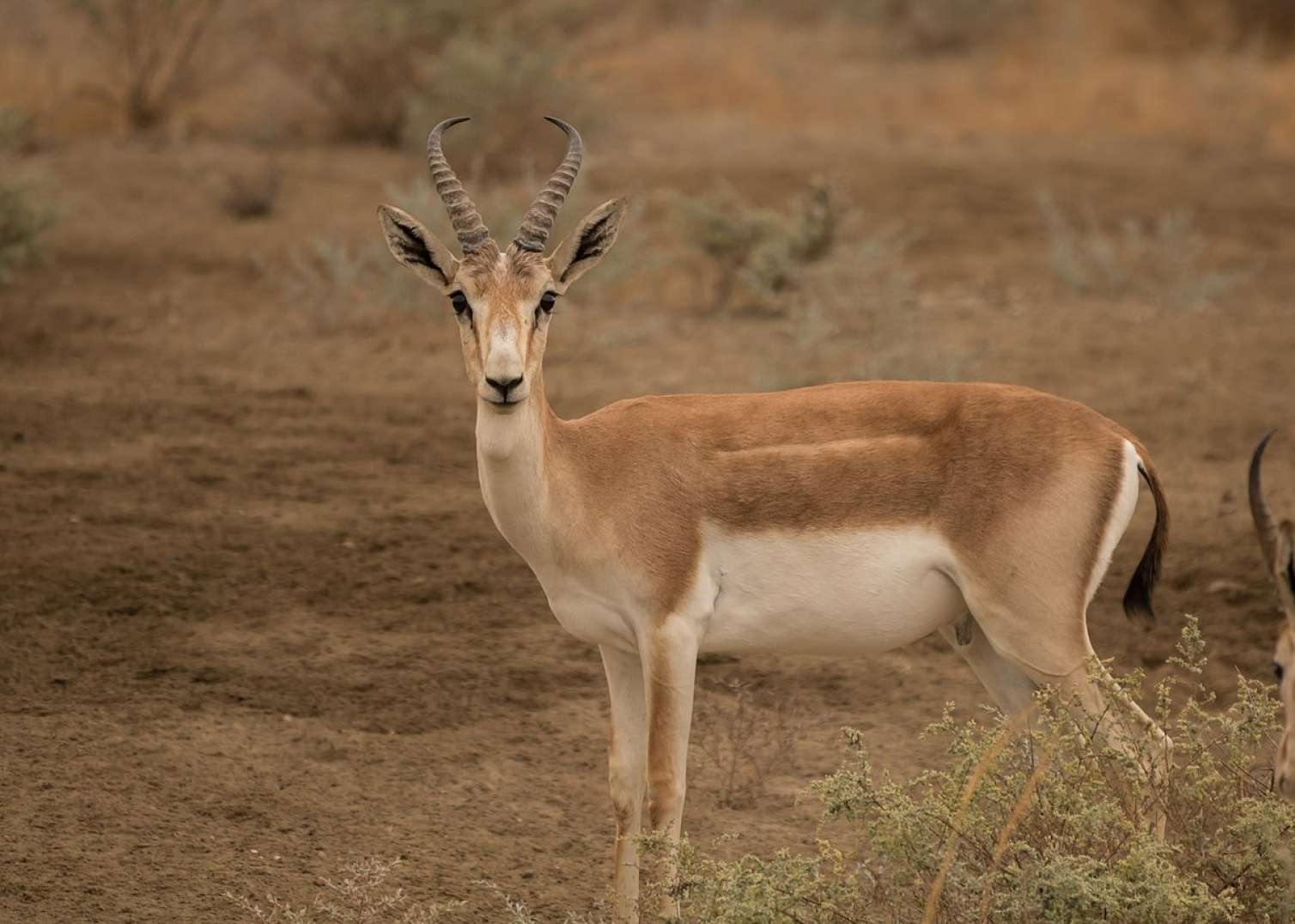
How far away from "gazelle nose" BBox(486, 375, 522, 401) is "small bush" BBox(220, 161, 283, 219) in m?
10.0

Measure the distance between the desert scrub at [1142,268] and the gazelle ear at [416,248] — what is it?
8427 millimetres

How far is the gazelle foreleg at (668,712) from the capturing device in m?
4.71

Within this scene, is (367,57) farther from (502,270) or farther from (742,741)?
(502,270)

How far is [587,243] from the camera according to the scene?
5039 mm

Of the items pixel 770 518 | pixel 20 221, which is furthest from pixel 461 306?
pixel 20 221

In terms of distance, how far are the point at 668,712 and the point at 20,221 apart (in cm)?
866

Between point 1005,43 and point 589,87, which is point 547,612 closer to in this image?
point 589,87

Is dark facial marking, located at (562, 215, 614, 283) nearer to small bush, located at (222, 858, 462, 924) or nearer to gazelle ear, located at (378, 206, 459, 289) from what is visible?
gazelle ear, located at (378, 206, 459, 289)

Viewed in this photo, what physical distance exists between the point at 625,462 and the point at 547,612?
95.5 inches

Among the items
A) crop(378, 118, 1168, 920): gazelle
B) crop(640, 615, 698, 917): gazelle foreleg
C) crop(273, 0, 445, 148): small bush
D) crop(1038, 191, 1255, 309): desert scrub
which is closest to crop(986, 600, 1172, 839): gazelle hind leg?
crop(378, 118, 1168, 920): gazelle

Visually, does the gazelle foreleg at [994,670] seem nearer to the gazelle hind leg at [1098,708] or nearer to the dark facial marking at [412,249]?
the gazelle hind leg at [1098,708]

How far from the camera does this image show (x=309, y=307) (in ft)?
38.1

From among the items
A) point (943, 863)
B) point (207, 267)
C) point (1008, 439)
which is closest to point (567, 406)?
point (207, 267)

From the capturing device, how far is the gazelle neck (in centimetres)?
464
